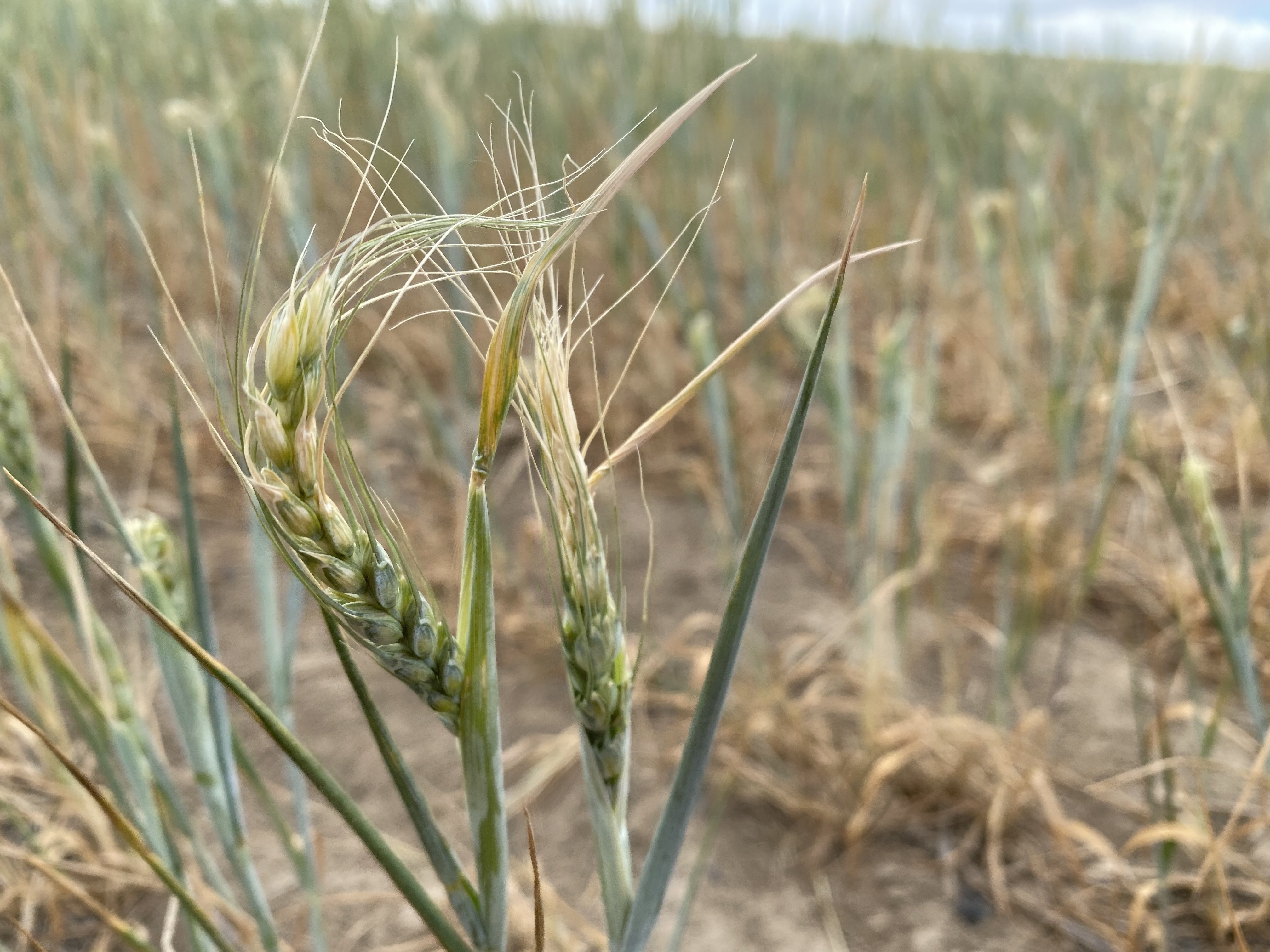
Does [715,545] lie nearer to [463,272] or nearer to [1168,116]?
[463,272]

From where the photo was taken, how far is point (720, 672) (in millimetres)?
279

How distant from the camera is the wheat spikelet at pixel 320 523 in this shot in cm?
25

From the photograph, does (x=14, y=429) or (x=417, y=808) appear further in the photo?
(x=14, y=429)

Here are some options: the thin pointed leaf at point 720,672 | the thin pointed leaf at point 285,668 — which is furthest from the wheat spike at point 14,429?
the thin pointed leaf at point 720,672

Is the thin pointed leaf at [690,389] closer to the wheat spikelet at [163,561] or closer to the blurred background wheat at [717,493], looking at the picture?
the blurred background wheat at [717,493]

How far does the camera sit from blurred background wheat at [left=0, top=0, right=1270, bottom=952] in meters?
0.69

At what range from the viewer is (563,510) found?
31 centimetres

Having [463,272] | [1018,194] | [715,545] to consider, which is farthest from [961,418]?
[463,272]

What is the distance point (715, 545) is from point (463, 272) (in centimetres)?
97

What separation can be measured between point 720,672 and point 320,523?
5.5 inches

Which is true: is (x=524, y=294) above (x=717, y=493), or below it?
above

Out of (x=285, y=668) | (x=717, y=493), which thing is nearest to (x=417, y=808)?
(x=285, y=668)

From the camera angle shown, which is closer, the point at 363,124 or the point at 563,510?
the point at 563,510

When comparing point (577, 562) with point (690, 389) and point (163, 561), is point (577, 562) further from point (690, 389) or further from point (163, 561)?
point (163, 561)
